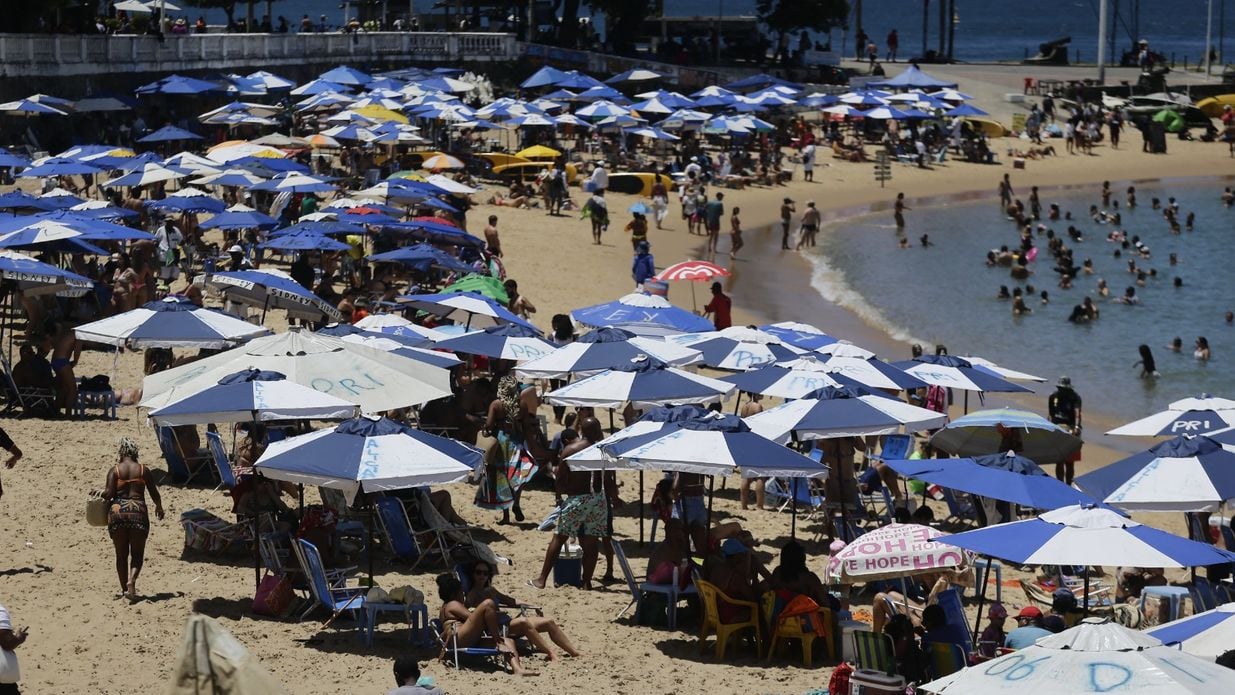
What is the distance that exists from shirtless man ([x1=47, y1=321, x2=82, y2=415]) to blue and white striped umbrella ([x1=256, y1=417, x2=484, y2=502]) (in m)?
6.67

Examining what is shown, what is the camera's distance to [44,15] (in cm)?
4372

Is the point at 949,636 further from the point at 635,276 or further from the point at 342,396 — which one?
the point at 635,276

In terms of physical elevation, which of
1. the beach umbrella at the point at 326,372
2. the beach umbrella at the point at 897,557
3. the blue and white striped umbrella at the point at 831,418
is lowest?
the beach umbrella at the point at 897,557

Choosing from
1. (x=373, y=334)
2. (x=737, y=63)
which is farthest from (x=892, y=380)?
(x=737, y=63)

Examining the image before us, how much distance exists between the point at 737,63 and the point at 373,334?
48.2 metres

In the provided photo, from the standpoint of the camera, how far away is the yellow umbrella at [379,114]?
3866 centimetres

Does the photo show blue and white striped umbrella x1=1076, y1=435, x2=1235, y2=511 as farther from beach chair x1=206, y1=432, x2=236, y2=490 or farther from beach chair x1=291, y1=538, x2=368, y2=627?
beach chair x1=206, y1=432, x2=236, y2=490

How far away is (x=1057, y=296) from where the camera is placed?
32875 millimetres

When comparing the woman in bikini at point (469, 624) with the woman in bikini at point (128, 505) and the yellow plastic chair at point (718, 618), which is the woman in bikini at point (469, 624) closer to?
the yellow plastic chair at point (718, 618)

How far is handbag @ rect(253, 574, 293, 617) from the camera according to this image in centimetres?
1113

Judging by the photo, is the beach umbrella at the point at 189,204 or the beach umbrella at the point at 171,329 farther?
the beach umbrella at the point at 189,204

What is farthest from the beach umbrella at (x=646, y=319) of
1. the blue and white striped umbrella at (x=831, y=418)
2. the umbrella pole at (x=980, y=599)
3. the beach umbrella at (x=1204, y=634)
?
the beach umbrella at (x=1204, y=634)

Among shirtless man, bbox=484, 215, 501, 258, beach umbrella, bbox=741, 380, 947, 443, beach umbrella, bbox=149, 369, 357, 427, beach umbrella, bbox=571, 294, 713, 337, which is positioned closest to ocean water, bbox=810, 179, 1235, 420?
shirtless man, bbox=484, 215, 501, 258

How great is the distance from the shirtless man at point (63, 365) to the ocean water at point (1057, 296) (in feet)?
43.0
